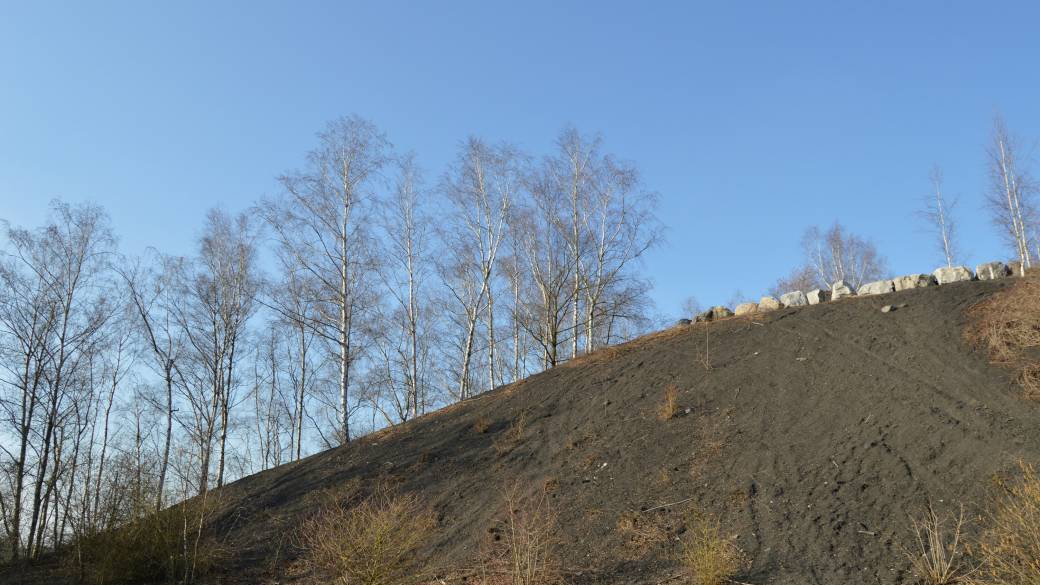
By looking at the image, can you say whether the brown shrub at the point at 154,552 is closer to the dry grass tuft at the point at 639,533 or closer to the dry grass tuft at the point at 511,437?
the dry grass tuft at the point at 511,437

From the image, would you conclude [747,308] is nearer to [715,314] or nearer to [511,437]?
[715,314]

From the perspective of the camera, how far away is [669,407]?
11.0 metres

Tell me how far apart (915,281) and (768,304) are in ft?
9.80

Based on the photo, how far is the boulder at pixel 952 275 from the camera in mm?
13586

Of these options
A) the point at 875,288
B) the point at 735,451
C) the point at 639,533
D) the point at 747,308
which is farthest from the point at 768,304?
the point at 639,533

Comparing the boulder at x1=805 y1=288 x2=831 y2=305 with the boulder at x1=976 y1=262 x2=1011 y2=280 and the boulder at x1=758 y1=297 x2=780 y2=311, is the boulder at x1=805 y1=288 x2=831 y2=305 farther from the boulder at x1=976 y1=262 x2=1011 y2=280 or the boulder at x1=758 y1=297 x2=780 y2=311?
the boulder at x1=976 y1=262 x2=1011 y2=280

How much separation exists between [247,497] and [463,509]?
5.20 meters

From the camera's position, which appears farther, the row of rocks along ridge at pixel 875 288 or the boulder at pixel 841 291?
the boulder at pixel 841 291

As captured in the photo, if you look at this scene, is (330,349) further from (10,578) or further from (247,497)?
(10,578)

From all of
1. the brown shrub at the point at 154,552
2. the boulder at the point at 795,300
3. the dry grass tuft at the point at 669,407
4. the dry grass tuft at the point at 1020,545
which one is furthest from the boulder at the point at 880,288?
the brown shrub at the point at 154,552

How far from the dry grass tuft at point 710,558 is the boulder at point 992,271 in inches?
393

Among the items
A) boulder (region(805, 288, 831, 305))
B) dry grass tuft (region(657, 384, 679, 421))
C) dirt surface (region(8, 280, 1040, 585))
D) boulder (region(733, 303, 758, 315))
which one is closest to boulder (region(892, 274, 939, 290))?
dirt surface (region(8, 280, 1040, 585))

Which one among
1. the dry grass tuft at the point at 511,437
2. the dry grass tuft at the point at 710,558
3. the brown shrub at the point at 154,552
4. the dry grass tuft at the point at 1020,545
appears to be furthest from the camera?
the dry grass tuft at the point at 511,437

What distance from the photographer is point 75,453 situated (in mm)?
14961
